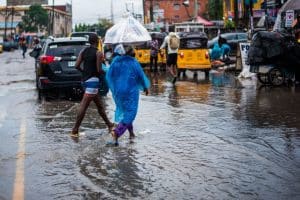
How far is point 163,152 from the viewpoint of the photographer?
9.32 meters

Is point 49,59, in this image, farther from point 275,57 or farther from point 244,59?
point 244,59

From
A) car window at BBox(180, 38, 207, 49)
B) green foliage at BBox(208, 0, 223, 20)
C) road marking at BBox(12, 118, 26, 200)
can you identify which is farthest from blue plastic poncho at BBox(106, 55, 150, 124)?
green foliage at BBox(208, 0, 223, 20)

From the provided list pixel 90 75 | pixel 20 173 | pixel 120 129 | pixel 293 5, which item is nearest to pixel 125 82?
pixel 120 129

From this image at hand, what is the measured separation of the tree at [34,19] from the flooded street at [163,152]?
105 metres

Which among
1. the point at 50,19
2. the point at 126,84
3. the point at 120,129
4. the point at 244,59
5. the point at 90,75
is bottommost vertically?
the point at 120,129

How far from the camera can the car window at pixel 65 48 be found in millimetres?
16922

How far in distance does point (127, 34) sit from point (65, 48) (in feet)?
22.8

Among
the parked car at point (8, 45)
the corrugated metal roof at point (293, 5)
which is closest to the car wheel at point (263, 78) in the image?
the corrugated metal roof at point (293, 5)

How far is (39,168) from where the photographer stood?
8.38 meters

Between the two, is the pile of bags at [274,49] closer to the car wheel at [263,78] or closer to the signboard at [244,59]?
the car wheel at [263,78]

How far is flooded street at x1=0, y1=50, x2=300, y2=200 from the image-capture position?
23.6 ft

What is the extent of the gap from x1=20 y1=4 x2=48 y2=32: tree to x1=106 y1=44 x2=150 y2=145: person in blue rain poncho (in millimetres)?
110249

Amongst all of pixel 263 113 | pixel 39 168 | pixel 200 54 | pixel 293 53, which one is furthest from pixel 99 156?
pixel 200 54

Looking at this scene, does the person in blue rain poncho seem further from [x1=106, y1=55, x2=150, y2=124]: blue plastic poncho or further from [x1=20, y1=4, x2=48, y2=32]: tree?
[x1=20, y1=4, x2=48, y2=32]: tree
